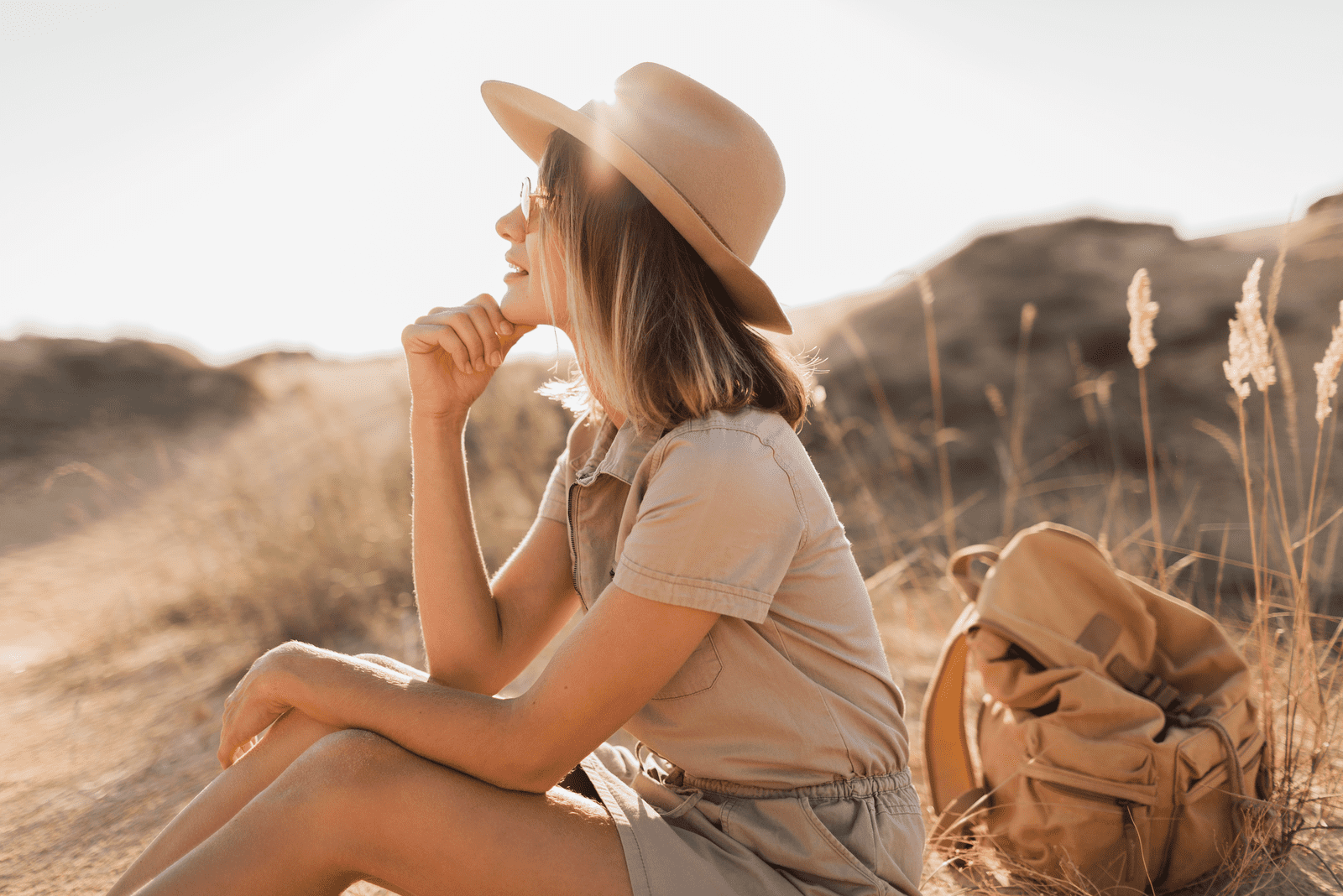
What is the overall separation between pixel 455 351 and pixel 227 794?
0.90m

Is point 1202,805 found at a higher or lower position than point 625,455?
lower

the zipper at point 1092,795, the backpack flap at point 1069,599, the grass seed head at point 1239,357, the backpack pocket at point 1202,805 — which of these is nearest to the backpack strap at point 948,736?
the backpack flap at point 1069,599

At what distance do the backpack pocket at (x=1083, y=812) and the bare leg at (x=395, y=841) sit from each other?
1102 millimetres

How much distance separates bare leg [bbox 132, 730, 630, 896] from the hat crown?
97 centimetres

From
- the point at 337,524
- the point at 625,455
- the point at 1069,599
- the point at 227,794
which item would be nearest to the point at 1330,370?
the point at 1069,599

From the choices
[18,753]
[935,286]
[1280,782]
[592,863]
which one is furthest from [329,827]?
[935,286]

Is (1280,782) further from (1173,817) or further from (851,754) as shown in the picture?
(851,754)

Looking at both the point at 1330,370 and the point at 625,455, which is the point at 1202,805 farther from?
the point at 625,455

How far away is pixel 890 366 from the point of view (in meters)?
6.83

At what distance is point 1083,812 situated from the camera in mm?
1741

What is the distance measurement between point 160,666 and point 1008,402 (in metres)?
5.56

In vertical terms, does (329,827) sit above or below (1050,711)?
above

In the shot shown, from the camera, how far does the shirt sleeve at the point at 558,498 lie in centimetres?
175

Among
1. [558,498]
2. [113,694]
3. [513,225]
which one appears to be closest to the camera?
[513,225]
